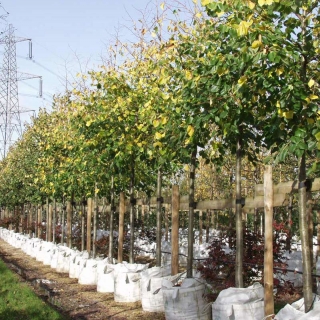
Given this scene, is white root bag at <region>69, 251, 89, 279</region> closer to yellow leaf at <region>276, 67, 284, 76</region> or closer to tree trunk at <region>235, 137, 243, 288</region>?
tree trunk at <region>235, 137, 243, 288</region>

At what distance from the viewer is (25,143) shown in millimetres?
24391

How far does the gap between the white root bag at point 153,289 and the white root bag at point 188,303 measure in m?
1.10

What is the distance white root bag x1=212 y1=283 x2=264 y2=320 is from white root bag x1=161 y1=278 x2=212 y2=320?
34.4 inches

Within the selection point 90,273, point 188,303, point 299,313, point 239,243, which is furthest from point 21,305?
point 299,313

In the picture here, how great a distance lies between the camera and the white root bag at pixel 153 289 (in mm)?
8625

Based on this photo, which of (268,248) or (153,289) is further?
(153,289)

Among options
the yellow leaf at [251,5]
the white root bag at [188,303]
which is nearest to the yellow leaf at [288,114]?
the yellow leaf at [251,5]

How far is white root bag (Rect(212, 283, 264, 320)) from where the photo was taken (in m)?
6.20

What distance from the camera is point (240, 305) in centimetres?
621

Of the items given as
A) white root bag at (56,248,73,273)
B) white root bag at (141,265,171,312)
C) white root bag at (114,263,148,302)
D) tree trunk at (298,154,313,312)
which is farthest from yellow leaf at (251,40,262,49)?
white root bag at (56,248,73,273)

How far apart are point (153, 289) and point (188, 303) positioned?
4.80 feet

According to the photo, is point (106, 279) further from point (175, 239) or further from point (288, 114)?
point (288, 114)

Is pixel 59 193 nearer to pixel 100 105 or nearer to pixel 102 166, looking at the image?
pixel 102 166

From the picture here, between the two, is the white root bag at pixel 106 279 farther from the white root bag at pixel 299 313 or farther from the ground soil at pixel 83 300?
the white root bag at pixel 299 313
